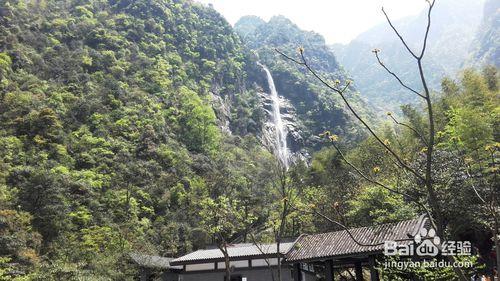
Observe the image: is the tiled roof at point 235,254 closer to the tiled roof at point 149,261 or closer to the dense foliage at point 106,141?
the tiled roof at point 149,261

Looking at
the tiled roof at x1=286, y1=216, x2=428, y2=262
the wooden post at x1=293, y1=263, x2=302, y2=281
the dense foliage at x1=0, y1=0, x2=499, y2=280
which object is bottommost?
the wooden post at x1=293, y1=263, x2=302, y2=281

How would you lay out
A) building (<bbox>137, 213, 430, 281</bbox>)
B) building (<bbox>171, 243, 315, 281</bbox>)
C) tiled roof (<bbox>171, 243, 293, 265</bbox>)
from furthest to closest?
tiled roof (<bbox>171, 243, 293, 265</bbox>)
building (<bbox>171, 243, 315, 281</bbox>)
building (<bbox>137, 213, 430, 281</bbox>)

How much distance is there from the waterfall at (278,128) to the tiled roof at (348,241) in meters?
33.4

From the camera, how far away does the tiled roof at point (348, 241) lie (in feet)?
50.6

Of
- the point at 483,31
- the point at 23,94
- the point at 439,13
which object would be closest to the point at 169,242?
the point at 23,94

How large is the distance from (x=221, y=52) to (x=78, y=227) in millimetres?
55314

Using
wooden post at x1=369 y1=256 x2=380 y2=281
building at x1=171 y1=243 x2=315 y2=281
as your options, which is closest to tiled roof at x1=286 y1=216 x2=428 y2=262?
wooden post at x1=369 y1=256 x2=380 y2=281

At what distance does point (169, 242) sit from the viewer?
29859 mm

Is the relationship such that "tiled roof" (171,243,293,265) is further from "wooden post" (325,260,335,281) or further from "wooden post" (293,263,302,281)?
"wooden post" (325,260,335,281)

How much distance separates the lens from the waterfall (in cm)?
5866

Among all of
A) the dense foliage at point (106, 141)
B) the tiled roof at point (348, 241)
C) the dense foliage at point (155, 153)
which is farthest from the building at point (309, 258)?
the dense foliage at point (106, 141)

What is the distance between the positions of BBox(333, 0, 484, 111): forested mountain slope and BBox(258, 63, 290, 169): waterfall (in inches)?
1700

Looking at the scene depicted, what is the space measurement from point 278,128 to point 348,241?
50210mm

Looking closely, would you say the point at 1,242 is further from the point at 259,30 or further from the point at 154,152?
the point at 259,30
